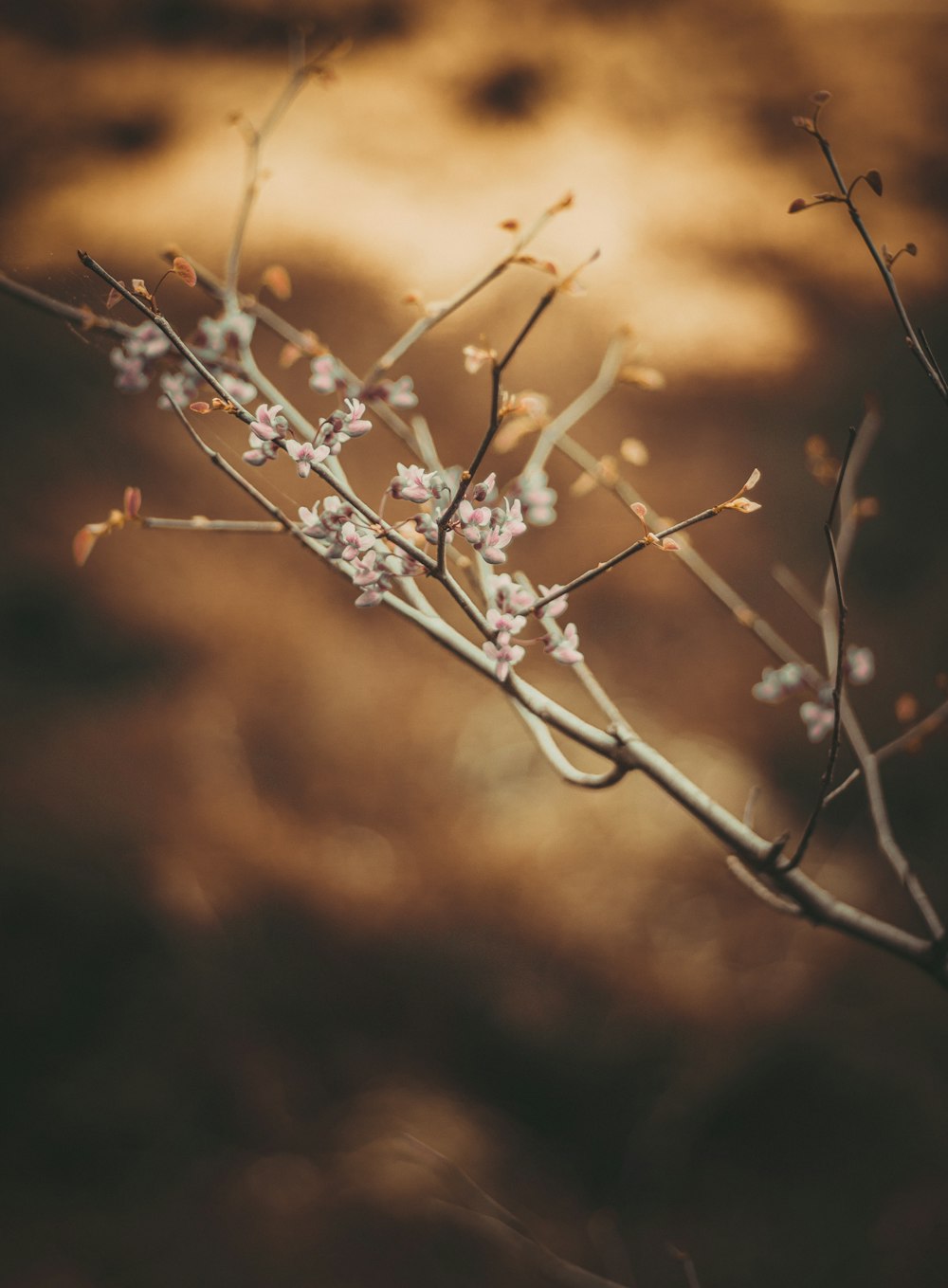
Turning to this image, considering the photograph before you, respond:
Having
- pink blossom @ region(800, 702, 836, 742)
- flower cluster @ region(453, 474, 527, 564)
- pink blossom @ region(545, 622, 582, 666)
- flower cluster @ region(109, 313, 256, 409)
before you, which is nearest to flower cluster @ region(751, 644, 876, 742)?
pink blossom @ region(800, 702, 836, 742)

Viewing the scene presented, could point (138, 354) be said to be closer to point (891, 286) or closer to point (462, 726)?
point (891, 286)

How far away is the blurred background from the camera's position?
135cm

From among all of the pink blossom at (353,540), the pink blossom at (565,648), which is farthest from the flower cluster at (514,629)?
the pink blossom at (353,540)

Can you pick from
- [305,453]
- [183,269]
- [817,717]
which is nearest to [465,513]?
[305,453]

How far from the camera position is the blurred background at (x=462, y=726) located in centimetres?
135

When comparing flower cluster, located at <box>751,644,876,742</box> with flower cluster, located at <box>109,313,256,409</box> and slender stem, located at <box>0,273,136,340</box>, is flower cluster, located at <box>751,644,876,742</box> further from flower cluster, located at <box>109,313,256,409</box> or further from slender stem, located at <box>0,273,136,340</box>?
slender stem, located at <box>0,273,136,340</box>

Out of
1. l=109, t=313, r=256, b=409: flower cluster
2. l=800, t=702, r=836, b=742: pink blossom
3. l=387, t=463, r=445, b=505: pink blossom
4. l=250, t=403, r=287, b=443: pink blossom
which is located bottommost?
l=250, t=403, r=287, b=443: pink blossom

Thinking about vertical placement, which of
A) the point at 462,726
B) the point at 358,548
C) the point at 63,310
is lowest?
the point at 358,548

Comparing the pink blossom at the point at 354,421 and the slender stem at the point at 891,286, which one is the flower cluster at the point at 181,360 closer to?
the pink blossom at the point at 354,421

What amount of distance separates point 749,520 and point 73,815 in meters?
1.47

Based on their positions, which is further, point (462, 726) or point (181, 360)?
point (462, 726)

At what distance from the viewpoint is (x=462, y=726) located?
5.18ft

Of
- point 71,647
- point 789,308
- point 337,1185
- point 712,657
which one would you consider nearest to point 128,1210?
point 337,1185

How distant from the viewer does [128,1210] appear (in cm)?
132
